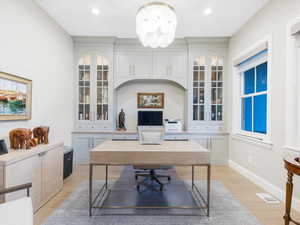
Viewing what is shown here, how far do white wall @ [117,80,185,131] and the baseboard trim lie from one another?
1668 mm

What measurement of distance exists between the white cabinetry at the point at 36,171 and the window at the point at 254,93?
10.8ft

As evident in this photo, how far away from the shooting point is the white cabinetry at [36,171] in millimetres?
1858

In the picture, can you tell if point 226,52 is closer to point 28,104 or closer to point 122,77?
point 122,77

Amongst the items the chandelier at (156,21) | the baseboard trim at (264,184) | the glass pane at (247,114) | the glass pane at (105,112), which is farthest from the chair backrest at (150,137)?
the glass pane at (247,114)

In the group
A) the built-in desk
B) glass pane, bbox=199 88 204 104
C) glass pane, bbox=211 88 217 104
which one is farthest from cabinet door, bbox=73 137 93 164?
glass pane, bbox=211 88 217 104

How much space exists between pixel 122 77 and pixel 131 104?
0.74 meters

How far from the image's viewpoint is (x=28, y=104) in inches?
112

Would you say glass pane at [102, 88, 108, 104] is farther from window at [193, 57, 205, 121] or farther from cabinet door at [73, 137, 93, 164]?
window at [193, 57, 205, 121]

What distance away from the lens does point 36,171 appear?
2.29 meters

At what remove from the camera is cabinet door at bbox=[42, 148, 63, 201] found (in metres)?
2.47

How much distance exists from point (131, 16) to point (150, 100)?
2.01 m

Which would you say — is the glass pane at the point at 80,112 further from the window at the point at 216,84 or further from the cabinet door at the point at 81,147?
the window at the point at 216,84

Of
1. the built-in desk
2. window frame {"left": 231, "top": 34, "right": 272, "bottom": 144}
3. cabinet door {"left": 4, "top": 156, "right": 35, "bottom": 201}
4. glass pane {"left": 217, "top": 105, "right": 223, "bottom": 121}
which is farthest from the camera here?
glass pane {"left": 217, "top": 105, "right": 223, "bottom": 121}

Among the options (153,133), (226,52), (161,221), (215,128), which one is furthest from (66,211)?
(226,52)
